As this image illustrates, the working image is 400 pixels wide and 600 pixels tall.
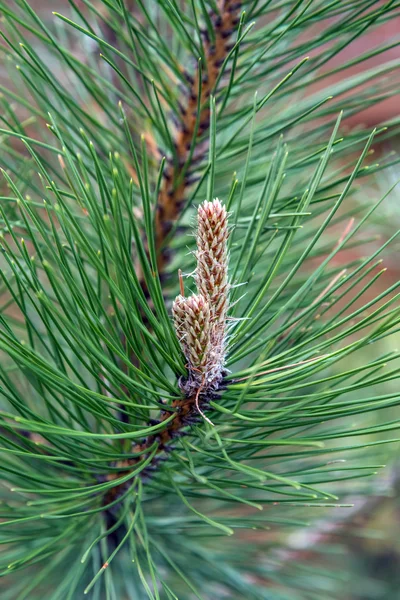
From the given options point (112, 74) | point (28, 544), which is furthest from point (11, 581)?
point (112, 74)

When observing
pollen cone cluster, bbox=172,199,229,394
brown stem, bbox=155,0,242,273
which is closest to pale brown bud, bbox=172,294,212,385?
pollen cone cluster, bbox=172,199,229,394

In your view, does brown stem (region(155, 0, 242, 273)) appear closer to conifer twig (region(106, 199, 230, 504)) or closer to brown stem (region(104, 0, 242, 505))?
brown stem (region(104, 0, 242, 505))

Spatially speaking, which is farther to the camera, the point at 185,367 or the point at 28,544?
the point at 28,544

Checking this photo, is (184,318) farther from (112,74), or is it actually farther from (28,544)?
(112,74)

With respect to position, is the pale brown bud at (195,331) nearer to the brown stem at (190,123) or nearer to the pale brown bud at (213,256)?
the pale brown bud at (213,256)

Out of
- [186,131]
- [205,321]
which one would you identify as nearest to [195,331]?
[205,321]

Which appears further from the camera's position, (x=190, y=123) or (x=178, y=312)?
(x=190, y=123)

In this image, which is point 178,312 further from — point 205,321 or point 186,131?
point 186,131
